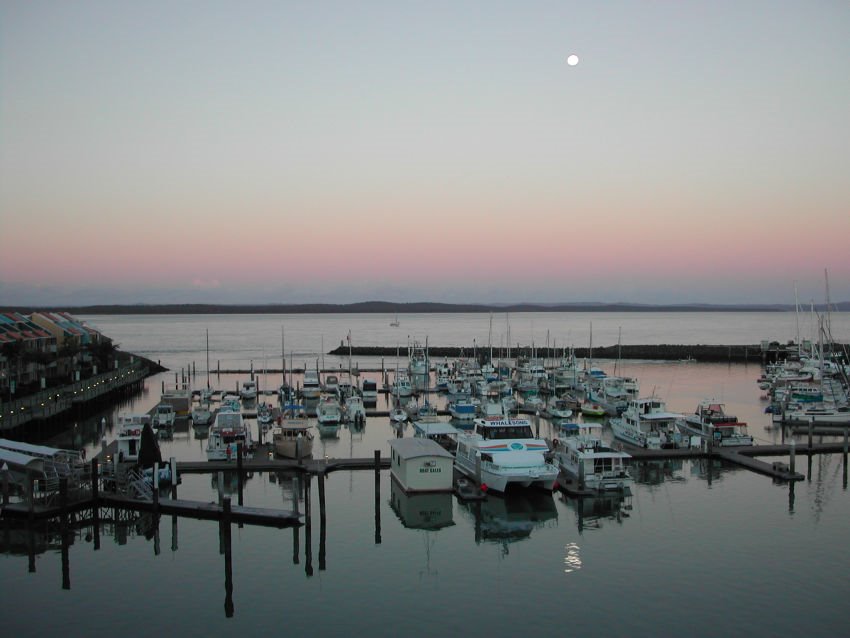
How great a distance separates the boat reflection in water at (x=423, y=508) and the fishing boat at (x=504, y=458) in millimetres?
1876

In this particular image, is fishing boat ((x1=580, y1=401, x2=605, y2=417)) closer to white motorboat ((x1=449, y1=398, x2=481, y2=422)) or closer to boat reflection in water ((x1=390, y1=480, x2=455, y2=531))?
white motorboat ((x1=449, y1=398, x2=481, y2=422))

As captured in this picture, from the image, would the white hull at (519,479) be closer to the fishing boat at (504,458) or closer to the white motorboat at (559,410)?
the fishing boat at (504,458)

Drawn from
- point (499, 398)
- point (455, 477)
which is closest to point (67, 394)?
point (499, 398)

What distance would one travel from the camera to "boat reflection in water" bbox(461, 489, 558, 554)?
82.9 ft

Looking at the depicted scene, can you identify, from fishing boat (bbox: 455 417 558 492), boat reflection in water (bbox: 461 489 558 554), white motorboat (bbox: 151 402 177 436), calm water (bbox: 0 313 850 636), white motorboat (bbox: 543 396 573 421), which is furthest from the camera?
white motorboat (bbox: 543 396 573 421)

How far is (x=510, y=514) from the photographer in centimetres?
2739

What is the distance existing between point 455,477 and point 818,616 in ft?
53.1

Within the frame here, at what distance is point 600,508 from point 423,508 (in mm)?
6527

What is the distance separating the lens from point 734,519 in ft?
87.2

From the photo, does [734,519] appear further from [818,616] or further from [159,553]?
[159,553]

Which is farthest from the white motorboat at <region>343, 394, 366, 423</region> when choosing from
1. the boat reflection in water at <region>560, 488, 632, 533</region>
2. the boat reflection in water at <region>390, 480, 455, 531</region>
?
the boat reflection in water at <region>560, 488, 632, 533</region>

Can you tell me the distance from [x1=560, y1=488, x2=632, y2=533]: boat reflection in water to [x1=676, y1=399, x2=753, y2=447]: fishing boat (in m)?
9.87

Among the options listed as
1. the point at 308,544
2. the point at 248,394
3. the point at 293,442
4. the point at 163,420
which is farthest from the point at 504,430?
the point at 248,394

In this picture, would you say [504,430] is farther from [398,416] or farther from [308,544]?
[398,416]
